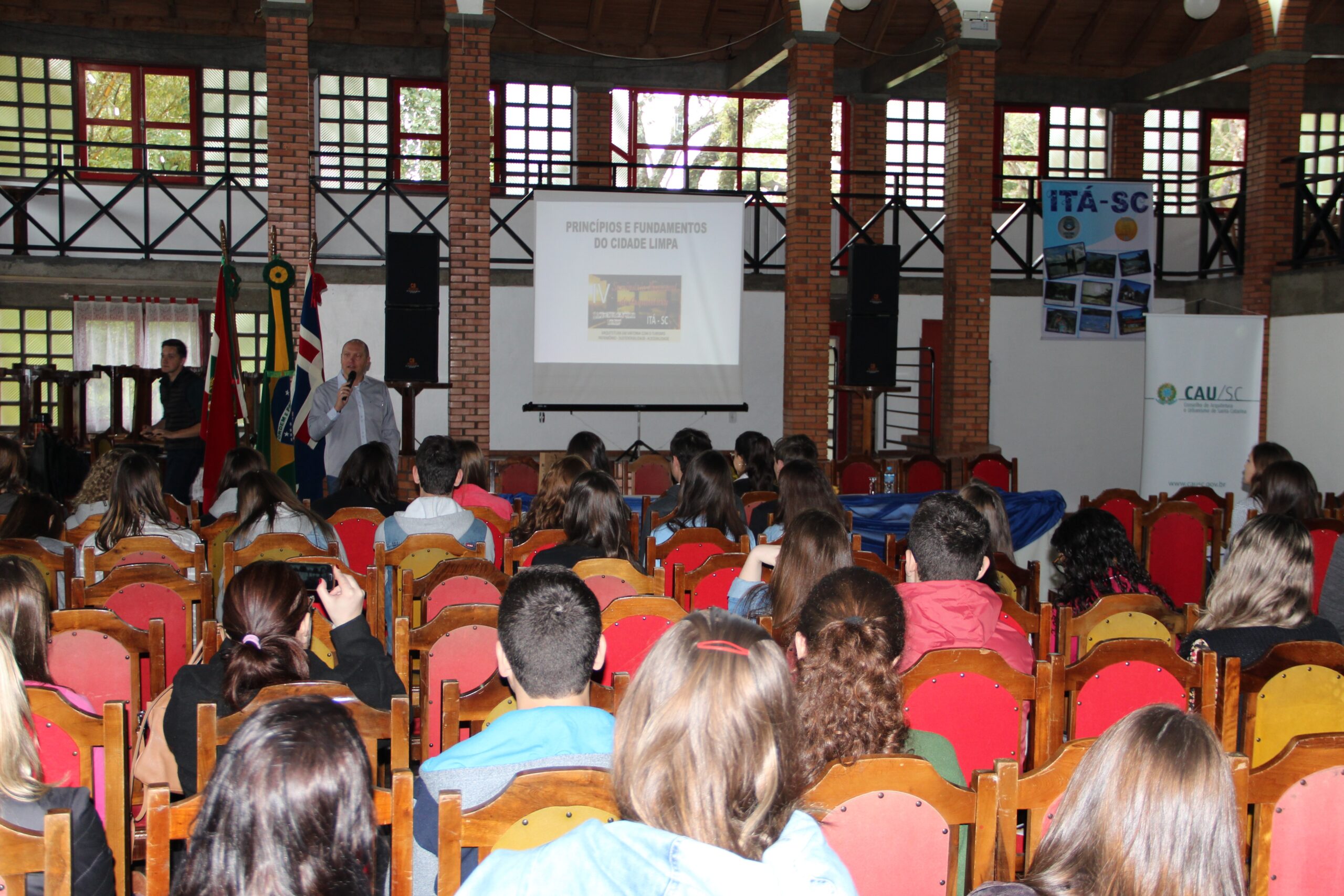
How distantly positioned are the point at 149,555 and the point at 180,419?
539 centimetres

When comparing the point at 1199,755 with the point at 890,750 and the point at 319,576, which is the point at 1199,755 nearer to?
the point at 890,750

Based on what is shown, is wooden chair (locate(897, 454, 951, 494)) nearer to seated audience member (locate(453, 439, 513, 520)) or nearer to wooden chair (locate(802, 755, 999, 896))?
seated audience member (locate(453, 439, 513, 520))

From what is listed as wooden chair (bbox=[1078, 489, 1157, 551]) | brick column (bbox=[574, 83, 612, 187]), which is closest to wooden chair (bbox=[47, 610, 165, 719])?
wooden chair (bbox=[1078, 489, 1157, 551])

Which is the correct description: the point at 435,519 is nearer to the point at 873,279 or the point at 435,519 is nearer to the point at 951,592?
the point at 951,592

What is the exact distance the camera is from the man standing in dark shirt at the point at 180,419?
970 centimetres

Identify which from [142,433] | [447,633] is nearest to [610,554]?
[447,633]

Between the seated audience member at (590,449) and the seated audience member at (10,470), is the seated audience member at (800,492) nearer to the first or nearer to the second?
the seated audience member at (590,449)

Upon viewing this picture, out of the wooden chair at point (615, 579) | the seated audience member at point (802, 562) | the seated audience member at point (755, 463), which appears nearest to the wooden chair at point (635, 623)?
the seated audience member at point (802, 562)

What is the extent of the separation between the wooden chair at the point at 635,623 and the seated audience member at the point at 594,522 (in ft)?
3.13

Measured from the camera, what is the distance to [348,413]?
29.7 feet

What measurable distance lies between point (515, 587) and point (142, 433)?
30.1 feet

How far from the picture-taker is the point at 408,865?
216 cm

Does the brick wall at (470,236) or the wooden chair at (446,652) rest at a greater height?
the brick wall at (470,236)

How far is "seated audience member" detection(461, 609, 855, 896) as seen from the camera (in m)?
1.42
